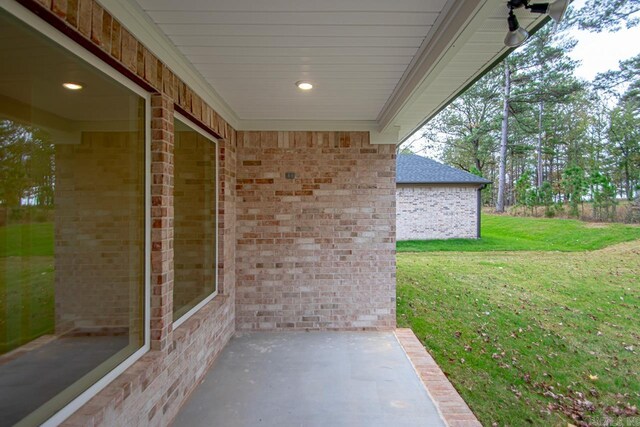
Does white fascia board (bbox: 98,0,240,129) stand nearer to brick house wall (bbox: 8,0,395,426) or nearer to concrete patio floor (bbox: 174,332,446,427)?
brick house wall (bbox: 8,0,395,426)

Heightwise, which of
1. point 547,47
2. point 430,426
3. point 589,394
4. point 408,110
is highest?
point 547,47

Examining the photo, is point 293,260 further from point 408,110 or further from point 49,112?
point 49,112

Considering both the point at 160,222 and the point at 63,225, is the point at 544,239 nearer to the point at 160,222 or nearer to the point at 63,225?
the point at 160,222

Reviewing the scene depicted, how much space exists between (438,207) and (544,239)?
13.5 ft

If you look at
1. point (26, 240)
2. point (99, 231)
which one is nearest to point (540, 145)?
point (99, 231)

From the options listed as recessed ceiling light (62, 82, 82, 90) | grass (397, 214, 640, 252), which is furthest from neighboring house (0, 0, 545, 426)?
grass (397, 214, 640, 252)

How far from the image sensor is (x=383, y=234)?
4762mm

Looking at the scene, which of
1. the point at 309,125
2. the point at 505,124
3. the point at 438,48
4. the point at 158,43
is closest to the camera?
the point at 438,48

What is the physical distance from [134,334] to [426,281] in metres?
6.81

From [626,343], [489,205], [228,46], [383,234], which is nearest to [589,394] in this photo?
[626,343]

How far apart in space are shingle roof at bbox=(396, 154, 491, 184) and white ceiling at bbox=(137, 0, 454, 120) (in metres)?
11.6

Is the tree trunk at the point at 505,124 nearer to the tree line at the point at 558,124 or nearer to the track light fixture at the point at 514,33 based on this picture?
the tree line at the point at 558,124

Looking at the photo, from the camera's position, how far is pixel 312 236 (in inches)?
187

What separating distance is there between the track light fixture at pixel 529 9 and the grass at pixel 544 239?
1096 centimetres
